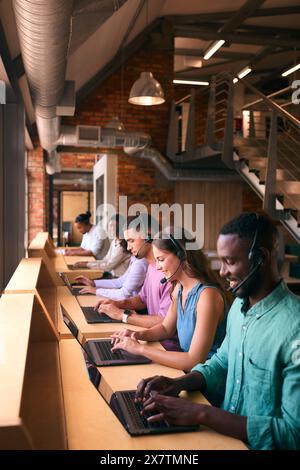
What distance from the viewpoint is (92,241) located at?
7.44 m

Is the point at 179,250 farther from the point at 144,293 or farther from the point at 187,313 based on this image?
the point at 144,293

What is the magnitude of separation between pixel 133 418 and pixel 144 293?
1.95 metres

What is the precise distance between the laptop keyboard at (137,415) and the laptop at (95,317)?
122 centimetres

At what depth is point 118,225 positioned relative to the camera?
497 centimetres

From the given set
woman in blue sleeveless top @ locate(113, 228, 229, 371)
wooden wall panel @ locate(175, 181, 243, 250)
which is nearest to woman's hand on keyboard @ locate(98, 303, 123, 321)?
woman in blue sleeveless top @ locate(113, 228, 229, 371)

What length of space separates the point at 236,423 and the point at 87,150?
7.08 metres

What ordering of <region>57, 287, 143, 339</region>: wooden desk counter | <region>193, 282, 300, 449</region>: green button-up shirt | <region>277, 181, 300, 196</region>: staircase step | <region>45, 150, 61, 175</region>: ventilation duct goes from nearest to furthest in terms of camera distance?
1. <region>193, 282, 300, 449</region>: green button-up shirt
2. <region>57, 287, 143, 339</region>: wooden desk counter
3. <region>277, 181, 300, 196</region>: staircase step
4. <region>45, 150, 61, 175</region>: ventilation duct

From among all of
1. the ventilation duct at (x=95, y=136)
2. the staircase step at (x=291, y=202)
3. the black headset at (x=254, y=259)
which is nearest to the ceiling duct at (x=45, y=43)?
the black headset at (x=254, y=259)

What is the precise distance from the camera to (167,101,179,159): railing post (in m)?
7.80

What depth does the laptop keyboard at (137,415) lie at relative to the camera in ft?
4.86

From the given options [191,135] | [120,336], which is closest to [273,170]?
[191,135]

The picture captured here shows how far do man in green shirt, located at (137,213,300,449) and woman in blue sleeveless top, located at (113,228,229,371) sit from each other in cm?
38

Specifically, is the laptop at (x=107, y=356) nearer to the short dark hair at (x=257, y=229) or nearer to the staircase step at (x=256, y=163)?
the short dark hair at (x=257, y=229)

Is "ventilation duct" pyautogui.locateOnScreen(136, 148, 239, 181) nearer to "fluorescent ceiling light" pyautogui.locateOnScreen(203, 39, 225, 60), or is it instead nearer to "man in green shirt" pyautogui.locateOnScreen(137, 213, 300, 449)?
"fluorescent ceiling light" pyautogui.locateOnScreen(203, 39, 225, 60)
